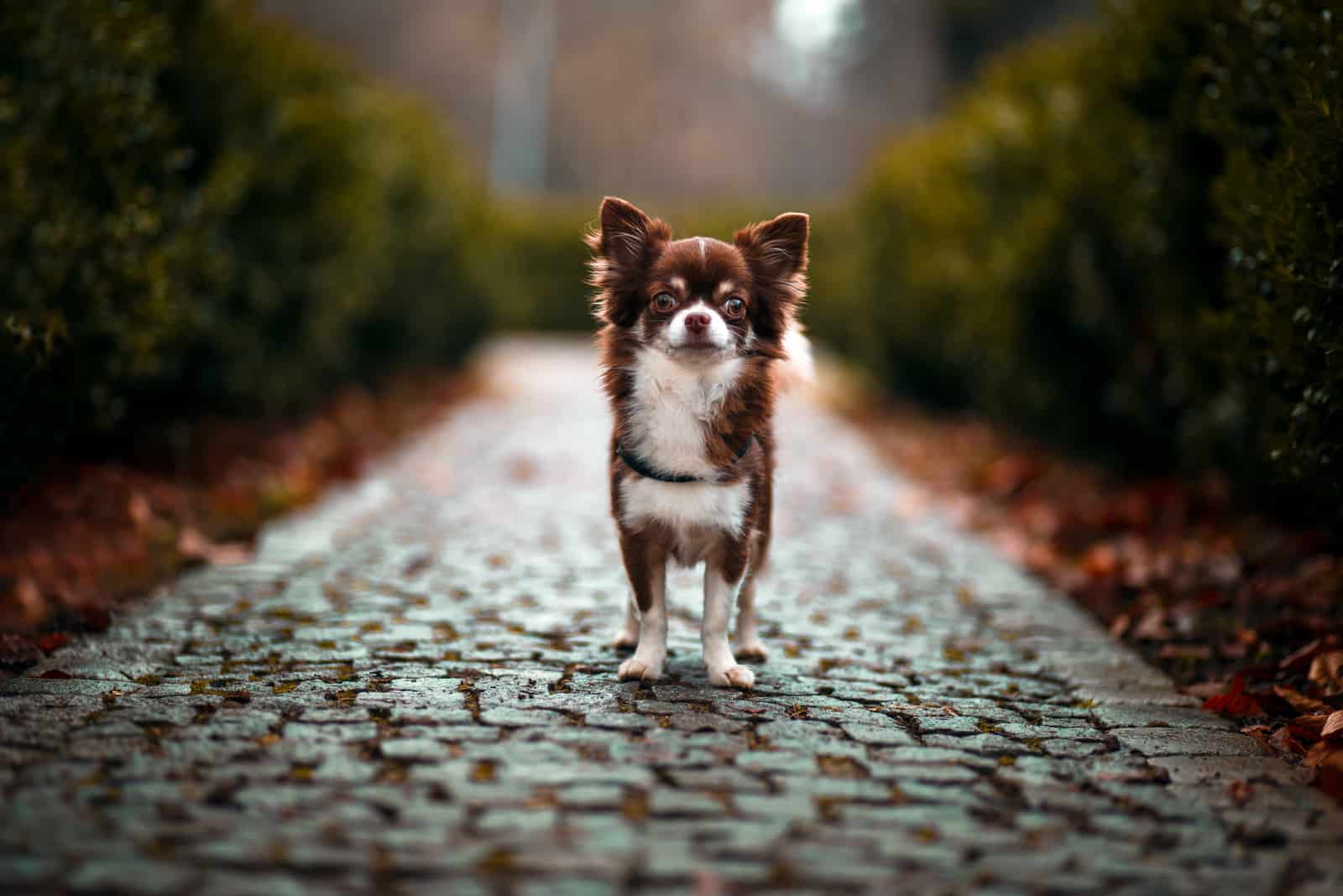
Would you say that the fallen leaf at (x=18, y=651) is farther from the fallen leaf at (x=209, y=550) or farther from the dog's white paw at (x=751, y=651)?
the dog's white paw at (x=751, y=651)

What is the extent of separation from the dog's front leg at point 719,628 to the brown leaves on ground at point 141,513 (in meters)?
2.66

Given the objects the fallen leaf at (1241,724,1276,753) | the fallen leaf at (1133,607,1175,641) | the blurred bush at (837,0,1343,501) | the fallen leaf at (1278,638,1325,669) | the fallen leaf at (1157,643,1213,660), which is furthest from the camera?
the fallen leaf at (1133,607,1175,641)

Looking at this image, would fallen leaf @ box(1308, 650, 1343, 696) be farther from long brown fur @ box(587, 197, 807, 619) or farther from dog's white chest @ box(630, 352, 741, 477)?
dog's white chest @ box(630, 352, 741, 477)

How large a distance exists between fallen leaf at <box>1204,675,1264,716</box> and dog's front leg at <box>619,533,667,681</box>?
7.00ft

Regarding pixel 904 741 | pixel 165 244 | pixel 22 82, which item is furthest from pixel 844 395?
pixel 904 741

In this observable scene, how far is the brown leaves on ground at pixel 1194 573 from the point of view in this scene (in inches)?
Result: 203

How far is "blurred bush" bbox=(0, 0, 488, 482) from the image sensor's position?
6.87m

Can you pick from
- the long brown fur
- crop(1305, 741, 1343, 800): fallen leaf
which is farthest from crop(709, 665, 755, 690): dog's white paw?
crop(1305, 741, 1343, 800): fallen leaf

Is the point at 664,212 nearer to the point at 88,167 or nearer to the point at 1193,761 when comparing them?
the point at 88,167

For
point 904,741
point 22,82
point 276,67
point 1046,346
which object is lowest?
point 904,741

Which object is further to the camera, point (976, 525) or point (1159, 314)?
point (976, 525)

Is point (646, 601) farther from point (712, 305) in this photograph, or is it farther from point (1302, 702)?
point (1302, 702)

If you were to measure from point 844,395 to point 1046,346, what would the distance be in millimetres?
8599

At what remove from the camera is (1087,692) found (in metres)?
5.36
